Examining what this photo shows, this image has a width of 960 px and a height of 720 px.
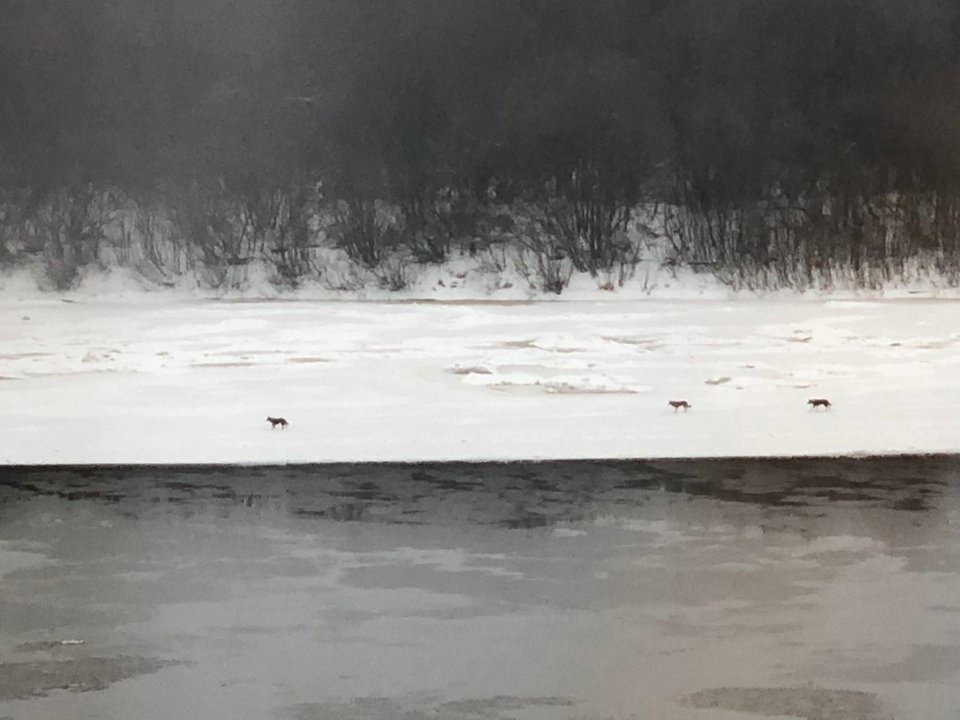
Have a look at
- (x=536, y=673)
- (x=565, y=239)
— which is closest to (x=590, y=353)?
(x=565, y=239)

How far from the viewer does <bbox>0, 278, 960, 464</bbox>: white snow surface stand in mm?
1337

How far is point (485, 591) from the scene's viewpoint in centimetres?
126

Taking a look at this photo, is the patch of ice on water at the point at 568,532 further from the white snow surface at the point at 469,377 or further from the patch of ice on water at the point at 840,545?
the patch of ice on water at the point at 840,545

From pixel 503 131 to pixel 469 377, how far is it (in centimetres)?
38

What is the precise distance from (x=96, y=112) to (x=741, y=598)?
117cm

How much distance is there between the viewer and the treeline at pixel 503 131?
137cm

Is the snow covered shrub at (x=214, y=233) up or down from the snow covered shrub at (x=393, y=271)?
up

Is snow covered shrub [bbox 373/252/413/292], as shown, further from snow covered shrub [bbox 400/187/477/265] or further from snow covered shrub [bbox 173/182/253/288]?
snow covered shrub [bbox 173/182/253/288]

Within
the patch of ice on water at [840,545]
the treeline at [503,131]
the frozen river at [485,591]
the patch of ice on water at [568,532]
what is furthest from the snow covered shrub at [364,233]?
the patch of ice on water at [840,545]

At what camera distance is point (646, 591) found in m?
1.26

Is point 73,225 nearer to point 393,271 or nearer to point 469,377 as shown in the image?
point 393,271

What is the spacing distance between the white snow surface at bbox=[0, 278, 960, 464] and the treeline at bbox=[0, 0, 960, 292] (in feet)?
0.23

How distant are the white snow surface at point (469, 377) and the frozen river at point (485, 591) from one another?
41 millimetres

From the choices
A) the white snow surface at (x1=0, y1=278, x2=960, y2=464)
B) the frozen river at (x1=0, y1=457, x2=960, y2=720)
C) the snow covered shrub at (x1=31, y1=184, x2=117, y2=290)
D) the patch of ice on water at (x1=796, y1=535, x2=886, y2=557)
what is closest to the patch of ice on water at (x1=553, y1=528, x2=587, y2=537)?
the frozen river at (x1=0, y1=457, x2=960, y2=720)
